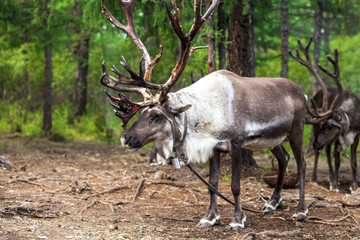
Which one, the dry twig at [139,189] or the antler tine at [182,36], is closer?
the antler tine at [182,36]

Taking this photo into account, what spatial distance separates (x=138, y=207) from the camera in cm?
645

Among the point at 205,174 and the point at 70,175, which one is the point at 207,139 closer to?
the point at 205,174

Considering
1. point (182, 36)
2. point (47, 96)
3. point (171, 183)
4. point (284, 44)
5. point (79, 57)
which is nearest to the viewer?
point (182, 36)

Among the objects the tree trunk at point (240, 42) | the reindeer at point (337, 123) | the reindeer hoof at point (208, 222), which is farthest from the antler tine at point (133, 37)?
the reindeer at point (337, 123)

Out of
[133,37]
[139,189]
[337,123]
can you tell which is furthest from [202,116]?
[337,123]

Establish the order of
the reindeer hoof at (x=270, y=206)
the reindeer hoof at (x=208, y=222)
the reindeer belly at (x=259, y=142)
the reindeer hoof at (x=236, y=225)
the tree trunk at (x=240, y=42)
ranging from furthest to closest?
the tree trunk at (x=240, y=42) < the reindeer hoof at (x=270, y=206) < the reindeer belly at (x=259, y=142) < the reindeer hoof at (x=208, y=222) < the reindeer hoof at (x=236, y=225)

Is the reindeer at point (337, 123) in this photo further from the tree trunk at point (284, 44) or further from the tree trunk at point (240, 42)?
the tree trunk at point (284, 44)

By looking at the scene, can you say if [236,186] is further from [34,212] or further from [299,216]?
[34,212]

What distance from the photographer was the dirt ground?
16.8 feet

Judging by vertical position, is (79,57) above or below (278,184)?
above

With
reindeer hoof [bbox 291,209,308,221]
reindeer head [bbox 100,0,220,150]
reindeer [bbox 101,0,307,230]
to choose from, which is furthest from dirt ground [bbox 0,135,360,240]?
reindeer head [bbox 100,0,220,150]

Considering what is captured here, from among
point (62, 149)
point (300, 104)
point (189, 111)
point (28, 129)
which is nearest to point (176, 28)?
point (189, 111)

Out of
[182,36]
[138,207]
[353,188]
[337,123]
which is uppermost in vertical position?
[182,36]

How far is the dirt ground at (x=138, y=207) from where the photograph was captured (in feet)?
16.8
